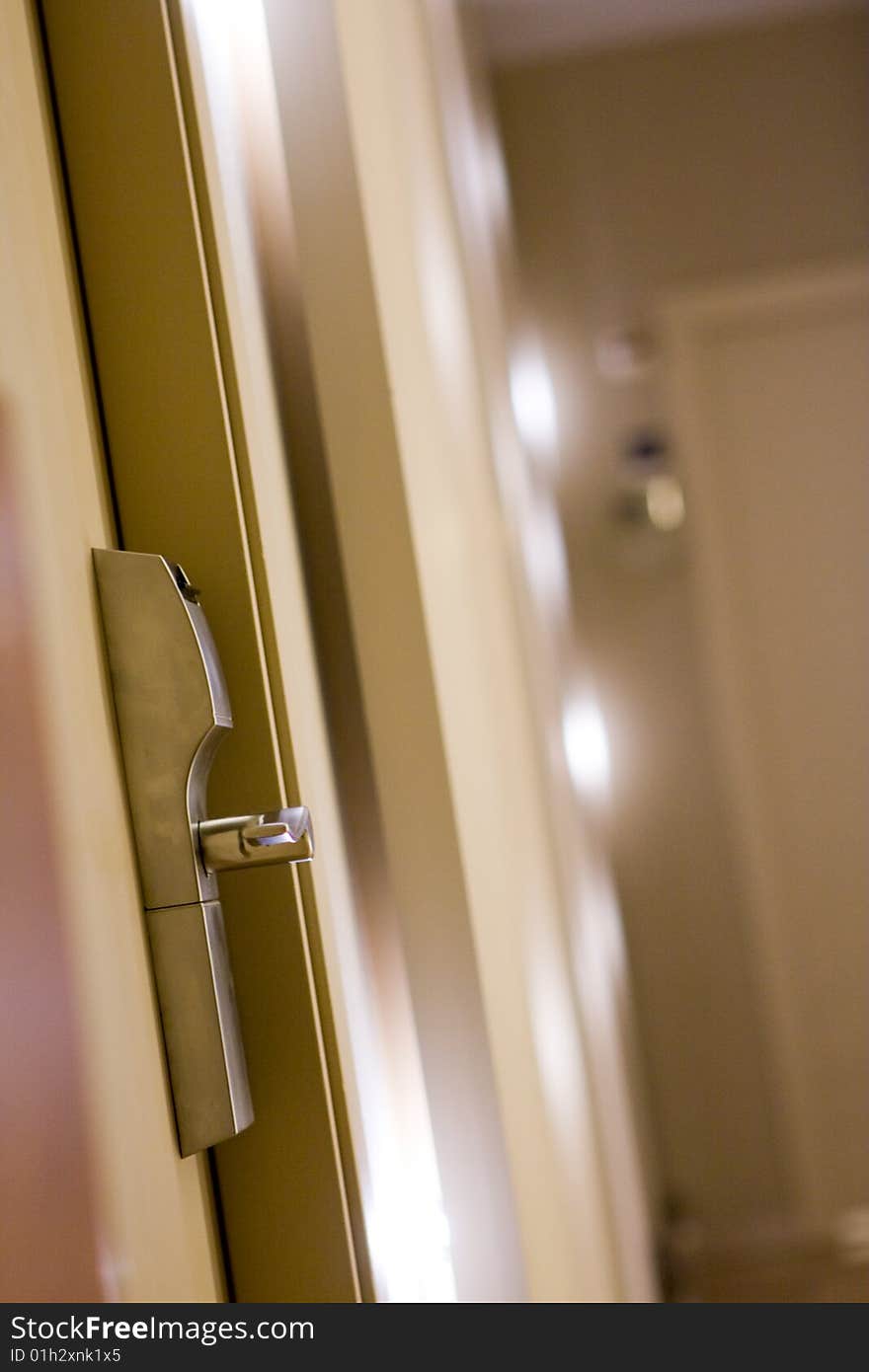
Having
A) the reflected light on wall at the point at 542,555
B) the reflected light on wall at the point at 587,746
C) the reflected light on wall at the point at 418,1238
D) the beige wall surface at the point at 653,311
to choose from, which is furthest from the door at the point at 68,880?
the beige wall surface at the point at 653,311

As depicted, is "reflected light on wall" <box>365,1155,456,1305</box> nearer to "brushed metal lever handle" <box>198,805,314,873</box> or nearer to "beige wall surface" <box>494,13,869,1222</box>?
"brushed metal lever handle" <box>198,805,314,873</box>

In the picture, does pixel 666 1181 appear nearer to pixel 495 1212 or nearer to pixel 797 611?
pixel 797 611

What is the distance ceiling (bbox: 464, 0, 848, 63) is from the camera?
2855 mm

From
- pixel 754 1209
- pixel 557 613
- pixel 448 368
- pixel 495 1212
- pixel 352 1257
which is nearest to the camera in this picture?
pixel 352 1257

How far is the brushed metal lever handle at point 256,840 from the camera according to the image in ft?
1.47

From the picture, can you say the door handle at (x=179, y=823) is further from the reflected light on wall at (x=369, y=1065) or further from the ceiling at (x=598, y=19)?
the ceiling at (x=598, y=19)

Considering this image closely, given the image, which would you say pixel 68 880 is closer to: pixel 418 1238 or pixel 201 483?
Result: pixel 201 483

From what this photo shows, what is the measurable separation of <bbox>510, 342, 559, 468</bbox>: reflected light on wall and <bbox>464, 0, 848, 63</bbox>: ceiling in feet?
2.16

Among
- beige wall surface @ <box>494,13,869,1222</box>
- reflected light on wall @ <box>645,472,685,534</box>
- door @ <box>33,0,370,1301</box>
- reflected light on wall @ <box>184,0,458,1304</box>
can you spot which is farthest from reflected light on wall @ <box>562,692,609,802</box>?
door @ <box>33,0,370,1301</box>

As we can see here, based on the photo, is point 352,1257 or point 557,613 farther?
point 557,613

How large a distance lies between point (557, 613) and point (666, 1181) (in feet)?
4.81

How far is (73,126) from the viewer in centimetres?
49

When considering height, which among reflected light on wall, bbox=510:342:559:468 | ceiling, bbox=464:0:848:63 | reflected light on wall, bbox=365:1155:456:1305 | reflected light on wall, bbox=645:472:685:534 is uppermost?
ceiling, bbox=464:0:848:63

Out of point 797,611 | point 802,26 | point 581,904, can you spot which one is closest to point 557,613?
point 581,904
